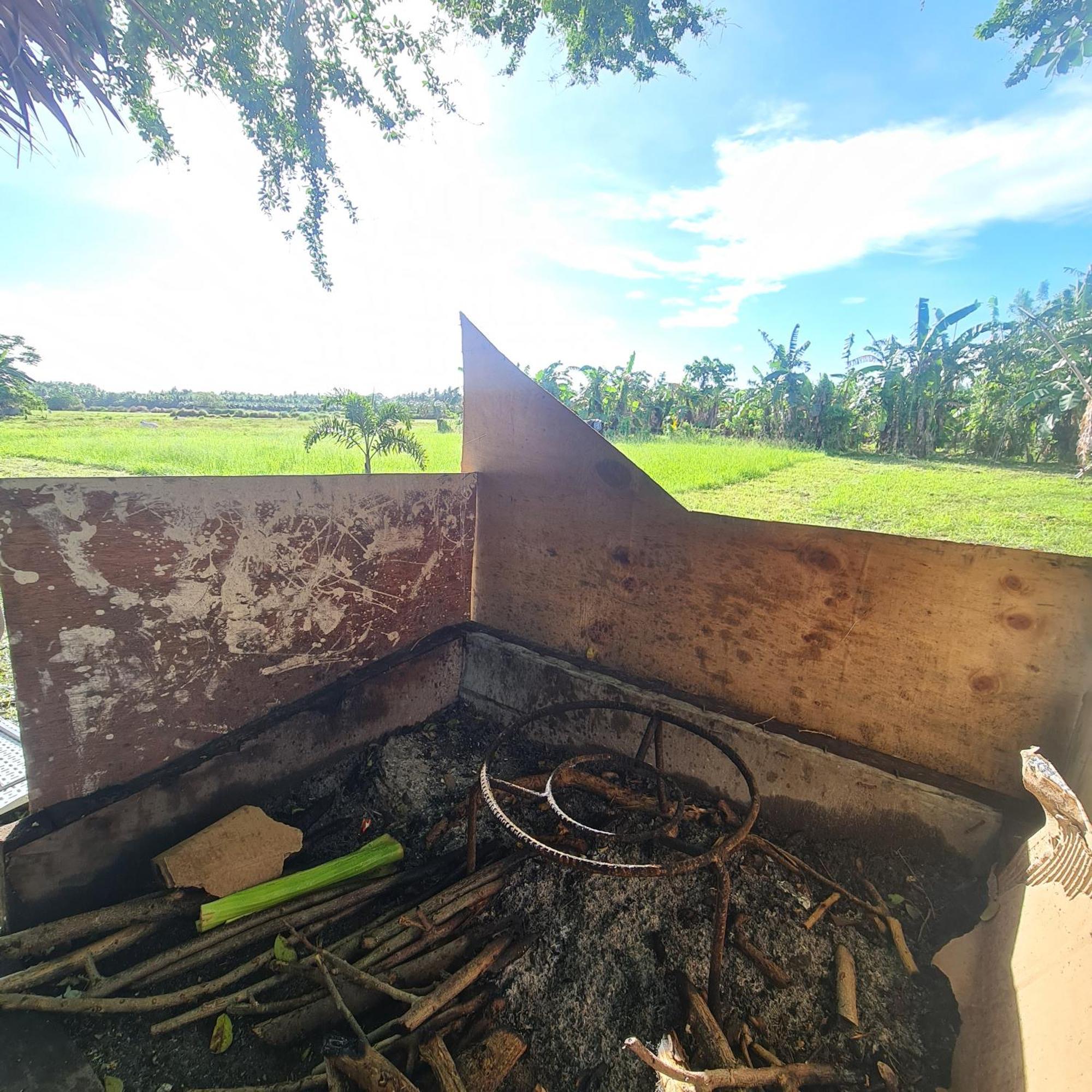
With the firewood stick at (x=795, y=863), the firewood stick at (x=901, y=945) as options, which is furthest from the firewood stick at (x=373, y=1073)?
the firewood stick at (x=901, y=945)

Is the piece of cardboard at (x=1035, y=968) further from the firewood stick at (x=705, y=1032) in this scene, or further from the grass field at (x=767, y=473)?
the grass field at (x=767, y=473)

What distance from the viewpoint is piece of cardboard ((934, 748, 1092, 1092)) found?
130 cm

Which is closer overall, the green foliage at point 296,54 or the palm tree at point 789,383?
the green foliage at point 296,54

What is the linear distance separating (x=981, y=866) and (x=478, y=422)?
3772 millimetres

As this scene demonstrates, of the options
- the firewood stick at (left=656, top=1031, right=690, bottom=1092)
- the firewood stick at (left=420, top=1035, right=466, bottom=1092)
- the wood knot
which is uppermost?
the wood knot

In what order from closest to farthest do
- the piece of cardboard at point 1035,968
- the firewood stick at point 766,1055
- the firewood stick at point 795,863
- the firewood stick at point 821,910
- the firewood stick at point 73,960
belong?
the piece of cardboard at point 1035,968 → the firewood stick at point 766,1055 → the firewood stick at point 73,960 → the firewood stick at point 821,910 → the firewood stick at point 795,863

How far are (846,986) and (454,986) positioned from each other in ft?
4.80

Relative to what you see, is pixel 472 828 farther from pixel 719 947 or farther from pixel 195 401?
pixel 195 401

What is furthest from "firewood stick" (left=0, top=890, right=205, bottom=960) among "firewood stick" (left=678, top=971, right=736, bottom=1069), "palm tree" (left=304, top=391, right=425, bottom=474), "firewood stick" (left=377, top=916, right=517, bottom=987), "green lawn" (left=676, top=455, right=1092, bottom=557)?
"palm tree" (left=304, top=391, right=425, bottom=474)

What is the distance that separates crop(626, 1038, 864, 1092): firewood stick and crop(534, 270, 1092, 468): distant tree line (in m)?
11.9

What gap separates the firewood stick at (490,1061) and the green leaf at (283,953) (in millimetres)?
785

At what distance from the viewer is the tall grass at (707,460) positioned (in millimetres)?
10680

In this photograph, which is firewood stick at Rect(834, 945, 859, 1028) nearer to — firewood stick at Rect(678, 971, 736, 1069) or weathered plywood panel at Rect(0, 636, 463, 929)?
firewood stick at Rect(678, 971, 736, 1069)

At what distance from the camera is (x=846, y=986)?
78.0 inches
